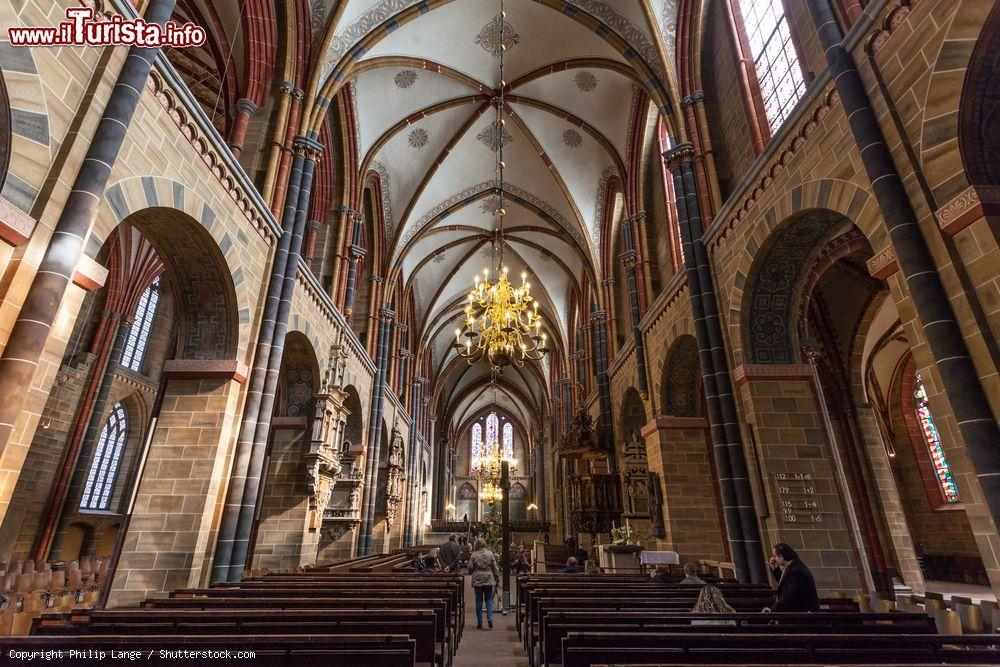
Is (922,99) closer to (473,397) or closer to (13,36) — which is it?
(13,36)

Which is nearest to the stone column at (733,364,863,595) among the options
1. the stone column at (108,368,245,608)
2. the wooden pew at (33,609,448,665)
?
the wooden pew at (33,609,448,665)

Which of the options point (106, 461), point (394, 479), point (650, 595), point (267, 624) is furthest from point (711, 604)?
point (106, 461)

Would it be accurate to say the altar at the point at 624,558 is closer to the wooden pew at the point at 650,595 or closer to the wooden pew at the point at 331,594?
the wooden pew at the point at 650,595

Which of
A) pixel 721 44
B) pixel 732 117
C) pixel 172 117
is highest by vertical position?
pixel 721 44

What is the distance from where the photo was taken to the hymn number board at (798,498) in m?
6.97

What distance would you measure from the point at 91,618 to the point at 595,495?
40.7 feet

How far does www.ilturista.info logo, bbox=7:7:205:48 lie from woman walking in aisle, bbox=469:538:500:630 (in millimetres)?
7317

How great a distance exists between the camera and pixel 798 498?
278 inches

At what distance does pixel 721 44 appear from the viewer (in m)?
9.91

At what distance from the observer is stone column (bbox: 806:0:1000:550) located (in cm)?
385

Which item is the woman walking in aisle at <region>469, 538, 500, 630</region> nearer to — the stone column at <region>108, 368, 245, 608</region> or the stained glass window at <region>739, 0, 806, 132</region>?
the stone column at <region>108, 368, 245, 608</region>

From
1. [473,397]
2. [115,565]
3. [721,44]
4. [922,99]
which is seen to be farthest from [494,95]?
[473,397]

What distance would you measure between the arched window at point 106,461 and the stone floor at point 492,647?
13.4 meters

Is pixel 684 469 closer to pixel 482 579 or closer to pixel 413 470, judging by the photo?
pixel 482 579
